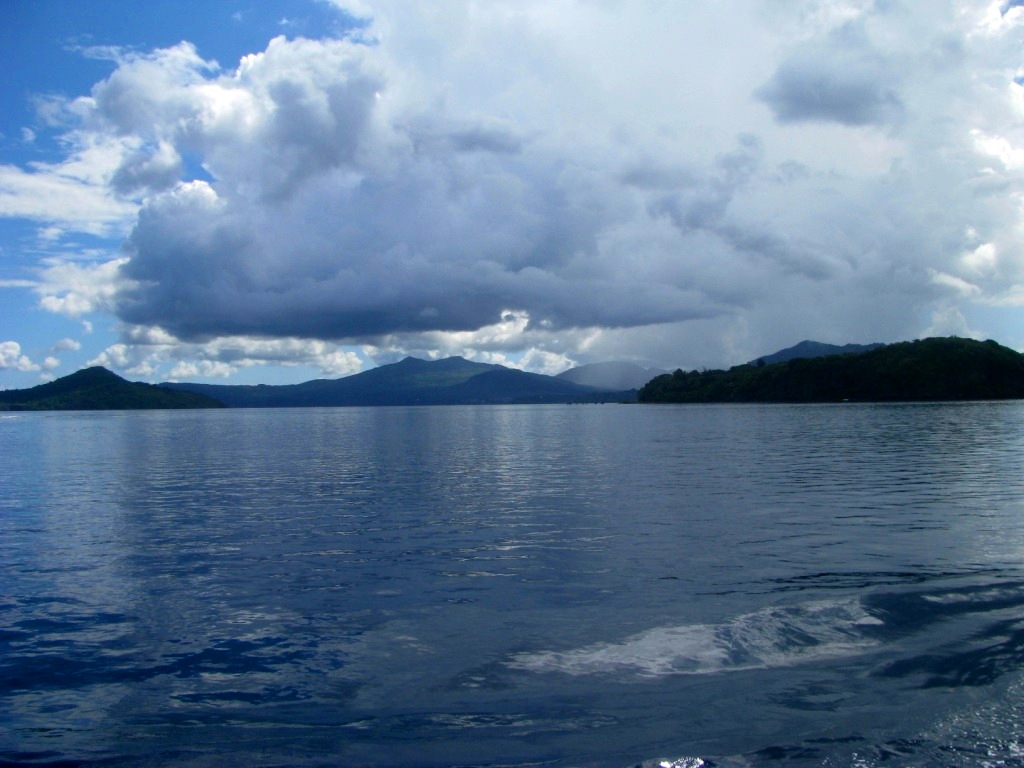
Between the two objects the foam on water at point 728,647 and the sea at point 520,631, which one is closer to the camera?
the sea at point 520,631

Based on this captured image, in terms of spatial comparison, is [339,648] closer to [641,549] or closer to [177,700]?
[177,700]

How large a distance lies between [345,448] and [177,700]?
255 feet

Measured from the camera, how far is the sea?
13414 mm

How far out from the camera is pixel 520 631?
1952 centimetres

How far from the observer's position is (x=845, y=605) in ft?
68.0

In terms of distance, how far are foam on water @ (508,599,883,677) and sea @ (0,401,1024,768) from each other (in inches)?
3.3

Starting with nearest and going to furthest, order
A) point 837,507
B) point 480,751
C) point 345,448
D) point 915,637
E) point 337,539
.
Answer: point 480,751
point 915,637
point 337,539
point 837,507
point 345,448

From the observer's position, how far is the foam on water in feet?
55.2

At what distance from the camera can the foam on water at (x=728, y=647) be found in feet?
55.2

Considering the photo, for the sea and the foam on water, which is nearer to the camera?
the sea

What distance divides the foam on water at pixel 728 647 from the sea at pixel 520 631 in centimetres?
8

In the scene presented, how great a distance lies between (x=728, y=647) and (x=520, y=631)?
5.21 m

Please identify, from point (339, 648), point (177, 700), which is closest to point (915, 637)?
point (339, 648)

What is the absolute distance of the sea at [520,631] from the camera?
13414mm
